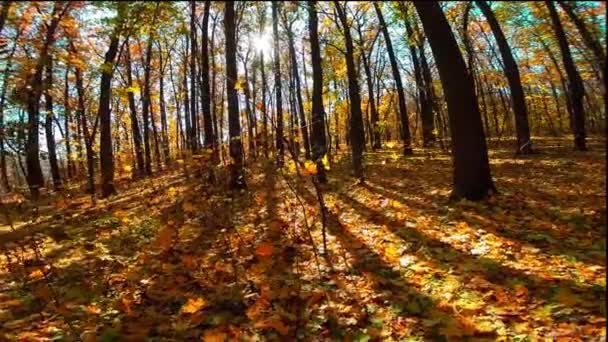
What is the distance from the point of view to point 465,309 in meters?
4.20

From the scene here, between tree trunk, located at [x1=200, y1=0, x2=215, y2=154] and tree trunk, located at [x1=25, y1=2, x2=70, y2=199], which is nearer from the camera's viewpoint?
tree trunk, located at [x1=25, y1=2, x2=70, y2=199]

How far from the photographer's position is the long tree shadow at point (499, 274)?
161 inches

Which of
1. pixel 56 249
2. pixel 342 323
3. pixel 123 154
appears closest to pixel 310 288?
pixel 342 323

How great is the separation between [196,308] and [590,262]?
151 inches

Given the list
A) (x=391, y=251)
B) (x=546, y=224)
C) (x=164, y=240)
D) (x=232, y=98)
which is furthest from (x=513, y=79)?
(x=164, y=240)

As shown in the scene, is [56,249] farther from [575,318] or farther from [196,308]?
[575,318]

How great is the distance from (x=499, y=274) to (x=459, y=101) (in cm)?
360

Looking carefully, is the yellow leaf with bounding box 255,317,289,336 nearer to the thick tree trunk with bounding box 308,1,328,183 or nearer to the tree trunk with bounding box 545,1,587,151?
the thick tree trunk with bounding box 308,1,328,183

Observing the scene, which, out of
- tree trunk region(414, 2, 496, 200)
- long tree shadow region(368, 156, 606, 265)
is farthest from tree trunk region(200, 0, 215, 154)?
tree trunk region(414, 2, 496, 200)

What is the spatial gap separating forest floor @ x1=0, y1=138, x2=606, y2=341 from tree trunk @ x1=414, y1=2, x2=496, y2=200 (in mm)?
508

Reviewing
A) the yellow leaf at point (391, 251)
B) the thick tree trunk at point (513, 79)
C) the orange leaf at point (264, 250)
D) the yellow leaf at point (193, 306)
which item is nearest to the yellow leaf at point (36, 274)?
the yellow leaf at point (193, 306)

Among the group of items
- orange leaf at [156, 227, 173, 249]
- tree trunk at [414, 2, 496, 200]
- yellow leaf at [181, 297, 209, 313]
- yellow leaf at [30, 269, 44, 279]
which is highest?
tree trunk at [414, 2, 496, 200]

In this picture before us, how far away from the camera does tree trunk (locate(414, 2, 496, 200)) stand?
7.73 meters

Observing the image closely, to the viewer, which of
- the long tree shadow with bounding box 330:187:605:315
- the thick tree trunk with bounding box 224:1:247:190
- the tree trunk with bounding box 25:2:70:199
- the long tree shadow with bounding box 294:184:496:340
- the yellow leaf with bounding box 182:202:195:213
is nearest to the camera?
the long tree shadow with bounding box 294:184:496:340
